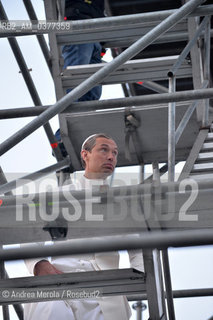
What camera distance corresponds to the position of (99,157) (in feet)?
19.1

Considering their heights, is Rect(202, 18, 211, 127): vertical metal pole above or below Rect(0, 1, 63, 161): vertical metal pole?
below

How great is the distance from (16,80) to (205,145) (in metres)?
3.06

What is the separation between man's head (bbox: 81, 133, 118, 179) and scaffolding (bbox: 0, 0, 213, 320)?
0.32 metres

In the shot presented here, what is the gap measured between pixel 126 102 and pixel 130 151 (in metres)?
1.72

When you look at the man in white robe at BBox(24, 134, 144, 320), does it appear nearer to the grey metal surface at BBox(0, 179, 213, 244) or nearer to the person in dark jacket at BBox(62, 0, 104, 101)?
the grey metal surface at BBox(0, 179, 213, 244)

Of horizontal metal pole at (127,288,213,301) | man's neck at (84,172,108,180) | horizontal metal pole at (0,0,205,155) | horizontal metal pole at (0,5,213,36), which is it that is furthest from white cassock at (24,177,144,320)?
horizontal metal pole at (127,288,213,301)

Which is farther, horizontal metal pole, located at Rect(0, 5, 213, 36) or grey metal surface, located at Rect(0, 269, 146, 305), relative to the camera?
horizontal metal pole, located at Rect(0, 5, 213, 36)

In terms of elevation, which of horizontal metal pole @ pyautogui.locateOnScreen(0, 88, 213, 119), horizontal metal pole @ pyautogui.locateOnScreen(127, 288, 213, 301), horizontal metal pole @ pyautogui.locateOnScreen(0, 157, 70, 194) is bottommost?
horizontal metal pole @ pyautogui.locateOnScreen(127, 288, 213, 301)

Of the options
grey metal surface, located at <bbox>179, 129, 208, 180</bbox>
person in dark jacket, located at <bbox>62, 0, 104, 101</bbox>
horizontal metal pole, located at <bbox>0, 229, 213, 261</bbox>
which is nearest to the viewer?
horizontal metal pole, located at <bbox>0, 229, 213, 261</bbox>

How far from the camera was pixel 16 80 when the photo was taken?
8773 millimetres

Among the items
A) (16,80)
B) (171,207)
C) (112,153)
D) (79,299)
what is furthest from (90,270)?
(16,80)

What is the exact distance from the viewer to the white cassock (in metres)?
4.78

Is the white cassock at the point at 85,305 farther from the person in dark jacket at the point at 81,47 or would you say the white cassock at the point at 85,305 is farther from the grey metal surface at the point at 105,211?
the person in dark jacket at the point at 81,47

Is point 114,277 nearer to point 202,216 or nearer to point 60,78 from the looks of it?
point 202,216
